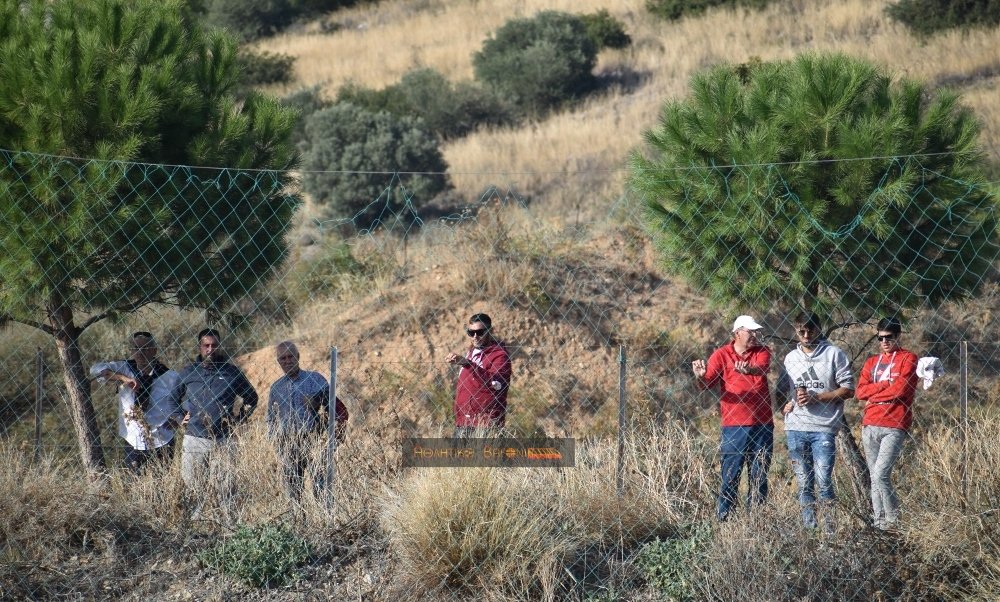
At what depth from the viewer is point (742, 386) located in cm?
651

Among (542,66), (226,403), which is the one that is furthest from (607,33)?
(226,403)

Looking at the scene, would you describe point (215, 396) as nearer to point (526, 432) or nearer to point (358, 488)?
point (358, 488)

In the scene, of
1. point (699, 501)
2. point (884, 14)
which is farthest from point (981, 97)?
point (699, 501)

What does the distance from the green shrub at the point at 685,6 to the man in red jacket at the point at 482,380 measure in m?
20.8

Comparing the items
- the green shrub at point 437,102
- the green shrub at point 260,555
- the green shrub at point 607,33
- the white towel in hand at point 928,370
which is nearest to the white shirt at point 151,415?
the green shrub at point 260,555

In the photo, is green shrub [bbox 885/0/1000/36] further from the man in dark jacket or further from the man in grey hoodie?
the man in dark jacket

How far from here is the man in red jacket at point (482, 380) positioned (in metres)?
6.78

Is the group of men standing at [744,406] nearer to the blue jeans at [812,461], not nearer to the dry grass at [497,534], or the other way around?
the blue jeans at [812,461]

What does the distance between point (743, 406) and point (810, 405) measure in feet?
1.40

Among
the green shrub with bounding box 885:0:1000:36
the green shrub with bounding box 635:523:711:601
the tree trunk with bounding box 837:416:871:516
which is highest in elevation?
the green shrub with bounding box 635:523:711:601

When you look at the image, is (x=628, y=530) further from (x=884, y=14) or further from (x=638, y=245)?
(x=884, y=14)

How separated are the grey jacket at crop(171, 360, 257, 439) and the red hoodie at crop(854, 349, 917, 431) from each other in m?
4.03

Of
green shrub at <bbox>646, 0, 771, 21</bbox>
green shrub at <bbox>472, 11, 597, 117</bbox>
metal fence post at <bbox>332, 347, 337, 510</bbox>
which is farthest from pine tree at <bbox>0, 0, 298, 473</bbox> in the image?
green shrub at <bbox>646, 0, 771, 21</bbox>

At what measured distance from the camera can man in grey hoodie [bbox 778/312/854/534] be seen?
640 cm
